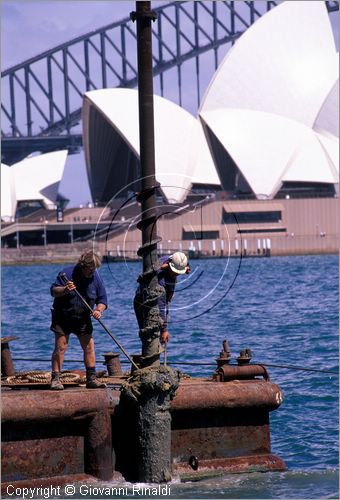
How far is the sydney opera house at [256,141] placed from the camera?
63.6 m

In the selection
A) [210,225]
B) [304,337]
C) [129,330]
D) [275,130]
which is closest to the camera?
[304,337]

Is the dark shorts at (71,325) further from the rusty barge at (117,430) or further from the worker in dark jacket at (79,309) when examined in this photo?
the rusty barge at (117,430)

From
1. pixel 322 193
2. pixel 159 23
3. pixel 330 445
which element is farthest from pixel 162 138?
pixel 330 445

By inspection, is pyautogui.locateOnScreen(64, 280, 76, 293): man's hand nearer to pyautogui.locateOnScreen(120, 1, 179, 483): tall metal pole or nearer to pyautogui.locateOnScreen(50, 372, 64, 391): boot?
pyautogui.locateOnScreen(120, 1, 179, 483): tall metal pole

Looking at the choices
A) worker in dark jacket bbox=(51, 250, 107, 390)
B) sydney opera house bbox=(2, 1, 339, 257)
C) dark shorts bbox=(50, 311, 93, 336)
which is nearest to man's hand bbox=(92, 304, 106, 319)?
worker in dark jacket bbox=(51, 250, 107, 390)

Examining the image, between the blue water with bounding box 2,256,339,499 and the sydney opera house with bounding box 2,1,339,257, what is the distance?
25.8 m

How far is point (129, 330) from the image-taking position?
66.0 feet

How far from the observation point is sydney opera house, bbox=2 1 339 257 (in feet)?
209

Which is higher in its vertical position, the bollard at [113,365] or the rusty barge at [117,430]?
the bollard at [113,365]

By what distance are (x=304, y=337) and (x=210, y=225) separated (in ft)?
167

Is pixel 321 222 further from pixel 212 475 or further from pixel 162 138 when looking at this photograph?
pixel 212 475

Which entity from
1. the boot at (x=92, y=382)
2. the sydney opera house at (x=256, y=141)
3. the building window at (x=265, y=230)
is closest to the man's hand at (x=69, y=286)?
the boot at (x=92, y=382)

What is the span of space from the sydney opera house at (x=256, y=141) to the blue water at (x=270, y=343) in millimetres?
25751

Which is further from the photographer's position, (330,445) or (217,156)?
(217,156)
